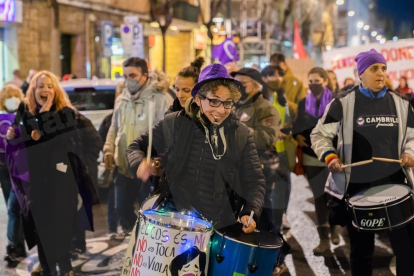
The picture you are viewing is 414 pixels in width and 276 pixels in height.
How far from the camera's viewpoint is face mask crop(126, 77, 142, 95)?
734 cm

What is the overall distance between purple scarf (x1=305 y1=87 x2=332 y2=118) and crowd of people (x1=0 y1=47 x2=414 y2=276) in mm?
15

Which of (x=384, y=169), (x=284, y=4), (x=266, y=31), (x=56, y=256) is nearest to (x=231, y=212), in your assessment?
(x=384, y=169)

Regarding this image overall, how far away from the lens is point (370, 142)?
205 inches

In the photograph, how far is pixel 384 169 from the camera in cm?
519

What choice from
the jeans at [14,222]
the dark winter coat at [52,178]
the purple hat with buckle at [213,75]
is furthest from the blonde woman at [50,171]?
the purple hat with buckle at [213,75]

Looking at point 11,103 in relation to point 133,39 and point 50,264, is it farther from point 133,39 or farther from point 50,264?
point 133,39

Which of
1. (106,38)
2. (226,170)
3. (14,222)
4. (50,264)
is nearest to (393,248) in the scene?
(226,170)

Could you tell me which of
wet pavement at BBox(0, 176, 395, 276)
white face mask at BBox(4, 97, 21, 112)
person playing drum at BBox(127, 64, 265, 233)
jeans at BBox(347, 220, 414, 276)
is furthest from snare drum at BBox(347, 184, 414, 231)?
white face mask at BBox(4, 97, 21, 112)

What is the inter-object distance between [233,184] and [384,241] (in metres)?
4.36

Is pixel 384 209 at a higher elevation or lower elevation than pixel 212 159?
lower

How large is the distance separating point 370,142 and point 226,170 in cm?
158

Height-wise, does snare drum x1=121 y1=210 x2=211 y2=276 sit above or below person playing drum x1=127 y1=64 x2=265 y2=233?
below

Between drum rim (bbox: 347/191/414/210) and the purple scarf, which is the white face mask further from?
drum rim (bbox: 347/191/414/210)

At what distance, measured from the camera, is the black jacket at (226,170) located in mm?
4098
